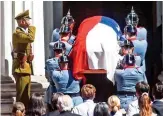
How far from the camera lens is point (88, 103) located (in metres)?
9.27

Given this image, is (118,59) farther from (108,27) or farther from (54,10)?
(54,10)

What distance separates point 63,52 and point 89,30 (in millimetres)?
835

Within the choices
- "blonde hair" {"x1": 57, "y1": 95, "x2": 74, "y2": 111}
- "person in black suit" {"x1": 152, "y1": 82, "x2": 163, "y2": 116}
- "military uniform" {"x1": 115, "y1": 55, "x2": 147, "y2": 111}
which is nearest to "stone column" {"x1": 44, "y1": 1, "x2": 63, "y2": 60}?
"military uniform" {"x1": 115, "y1": 55, "x2": 147, "y2": 111}

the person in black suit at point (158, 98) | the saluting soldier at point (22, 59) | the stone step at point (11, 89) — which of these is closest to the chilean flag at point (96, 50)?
the saluting soldier at point (22, 59)

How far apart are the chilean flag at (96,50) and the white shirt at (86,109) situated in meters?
2.66

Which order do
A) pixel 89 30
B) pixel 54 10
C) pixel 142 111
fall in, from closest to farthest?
A: 1. pixel 142 111
2. pixel 89 30
3. pixel 54 10

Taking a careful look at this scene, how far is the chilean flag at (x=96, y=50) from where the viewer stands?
12234mm

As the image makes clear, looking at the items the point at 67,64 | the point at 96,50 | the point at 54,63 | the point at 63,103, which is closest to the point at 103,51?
the point at 96,50

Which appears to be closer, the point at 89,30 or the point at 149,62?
the point at 89,30

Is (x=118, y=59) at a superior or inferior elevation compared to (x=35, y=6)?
inferior

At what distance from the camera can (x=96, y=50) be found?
12.4 meters

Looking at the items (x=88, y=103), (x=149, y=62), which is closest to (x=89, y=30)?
(x=149, y=62)

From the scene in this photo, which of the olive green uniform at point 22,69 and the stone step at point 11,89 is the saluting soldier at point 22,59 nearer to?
the olive green uniform at point 22,69

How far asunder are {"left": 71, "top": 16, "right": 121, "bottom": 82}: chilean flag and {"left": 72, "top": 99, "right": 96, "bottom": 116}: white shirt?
2664mm
